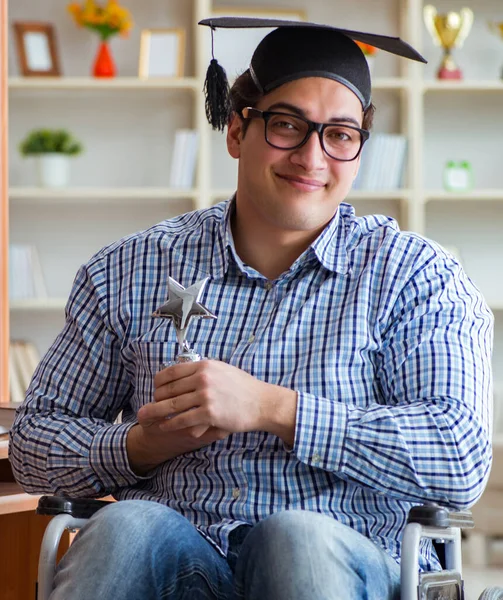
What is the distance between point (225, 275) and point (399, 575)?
1.80 feet

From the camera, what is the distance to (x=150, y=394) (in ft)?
5.15

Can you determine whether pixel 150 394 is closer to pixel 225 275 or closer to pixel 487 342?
pixel 225 275

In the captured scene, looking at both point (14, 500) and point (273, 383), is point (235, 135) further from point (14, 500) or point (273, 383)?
point (14, 500)

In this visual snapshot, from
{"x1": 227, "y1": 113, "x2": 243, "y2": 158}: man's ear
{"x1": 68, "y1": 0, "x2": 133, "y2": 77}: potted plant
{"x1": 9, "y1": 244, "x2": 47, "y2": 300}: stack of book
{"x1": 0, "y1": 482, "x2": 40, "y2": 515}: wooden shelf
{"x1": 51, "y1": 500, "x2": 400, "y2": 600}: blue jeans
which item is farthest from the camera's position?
{"x1": 9, "y1": 244, "x2": 47, "y2": 300}: stack of book

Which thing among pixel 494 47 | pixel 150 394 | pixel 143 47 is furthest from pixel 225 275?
pixel 494 47

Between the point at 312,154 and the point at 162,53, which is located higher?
the point at 162,53

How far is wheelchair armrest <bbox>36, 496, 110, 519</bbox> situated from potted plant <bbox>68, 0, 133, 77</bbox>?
3363 mm

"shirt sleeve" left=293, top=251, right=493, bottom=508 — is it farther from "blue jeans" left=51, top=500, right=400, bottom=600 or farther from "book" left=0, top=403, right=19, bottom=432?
"book" left=0, top=403, right=19, bottom=432

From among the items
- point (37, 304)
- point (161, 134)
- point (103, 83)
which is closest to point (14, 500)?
point (37, 304)

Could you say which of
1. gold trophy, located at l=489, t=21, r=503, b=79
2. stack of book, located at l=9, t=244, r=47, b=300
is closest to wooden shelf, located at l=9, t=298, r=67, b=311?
stack of book, located at l=9, t=244, r=47, b=300

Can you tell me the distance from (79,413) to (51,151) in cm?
307

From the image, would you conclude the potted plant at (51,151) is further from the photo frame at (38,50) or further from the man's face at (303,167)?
the man's face at (303,167)

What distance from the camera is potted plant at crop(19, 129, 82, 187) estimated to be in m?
4.52

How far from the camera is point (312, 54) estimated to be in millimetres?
1582
